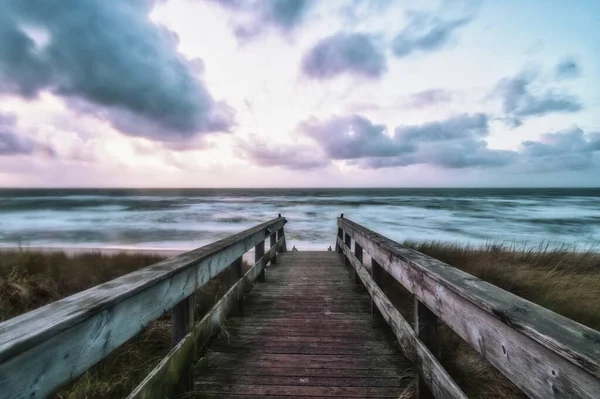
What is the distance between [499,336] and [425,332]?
90 centimetres

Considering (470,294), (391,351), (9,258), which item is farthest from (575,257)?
(9,258)

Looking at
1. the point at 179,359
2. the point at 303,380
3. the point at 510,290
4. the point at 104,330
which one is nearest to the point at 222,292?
the point at 303,380

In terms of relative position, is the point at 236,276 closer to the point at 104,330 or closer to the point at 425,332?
the point at 425,332

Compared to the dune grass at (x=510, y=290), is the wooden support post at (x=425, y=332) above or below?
above

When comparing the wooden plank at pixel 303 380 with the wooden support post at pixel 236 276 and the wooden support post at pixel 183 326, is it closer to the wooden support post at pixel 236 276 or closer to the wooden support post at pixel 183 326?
the wooden support post at pixel 183 326

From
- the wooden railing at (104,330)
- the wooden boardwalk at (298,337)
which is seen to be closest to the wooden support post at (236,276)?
the wooden boardwalk at (298,337)

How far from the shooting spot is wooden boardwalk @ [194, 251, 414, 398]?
235 centimetres

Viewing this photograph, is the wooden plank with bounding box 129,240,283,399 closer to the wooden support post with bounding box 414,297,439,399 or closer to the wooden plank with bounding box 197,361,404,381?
the wooden plank with bounding box 197,361,404,381

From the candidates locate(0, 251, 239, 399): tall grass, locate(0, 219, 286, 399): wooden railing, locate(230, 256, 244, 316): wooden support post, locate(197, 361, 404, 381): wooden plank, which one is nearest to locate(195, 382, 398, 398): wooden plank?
locate(197, 361, 404, 381): wooden plank

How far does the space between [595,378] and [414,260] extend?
138 centimetres

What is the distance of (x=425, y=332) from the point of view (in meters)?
2.14

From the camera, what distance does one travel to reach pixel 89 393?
257 cm

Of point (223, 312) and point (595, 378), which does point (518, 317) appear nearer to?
point (595, 378)

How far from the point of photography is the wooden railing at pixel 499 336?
0.97 m
